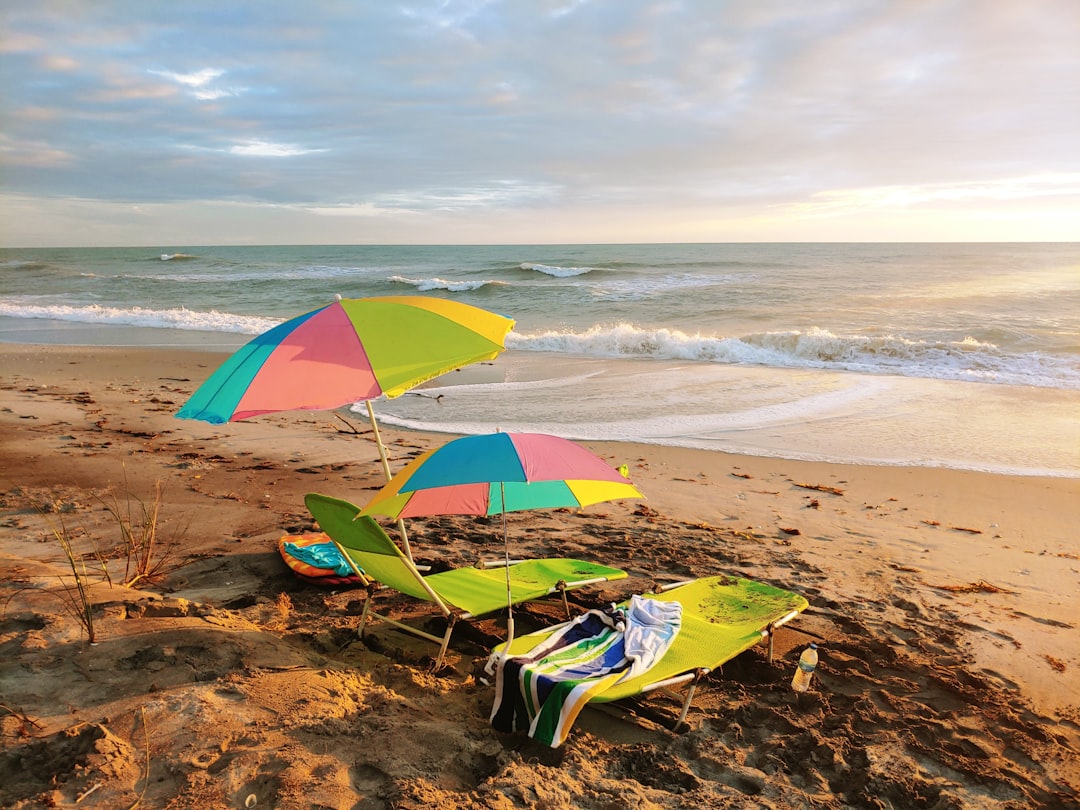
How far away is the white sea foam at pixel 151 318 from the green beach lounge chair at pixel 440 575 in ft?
59.7

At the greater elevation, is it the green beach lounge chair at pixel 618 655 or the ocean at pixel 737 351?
the ocean at pixel 737 351

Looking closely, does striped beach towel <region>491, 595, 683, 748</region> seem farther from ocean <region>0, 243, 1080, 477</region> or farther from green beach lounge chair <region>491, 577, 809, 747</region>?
ocean <region>0, 243, 1080, 477</region>

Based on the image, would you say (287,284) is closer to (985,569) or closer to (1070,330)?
(1070,330)

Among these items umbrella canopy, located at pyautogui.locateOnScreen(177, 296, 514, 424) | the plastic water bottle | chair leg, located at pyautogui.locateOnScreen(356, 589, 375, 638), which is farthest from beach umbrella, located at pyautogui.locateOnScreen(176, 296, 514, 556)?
the plastic water bottle

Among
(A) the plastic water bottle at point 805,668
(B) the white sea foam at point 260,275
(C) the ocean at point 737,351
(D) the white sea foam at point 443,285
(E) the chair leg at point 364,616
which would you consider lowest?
(A) the plastic water bottle at point 805,668

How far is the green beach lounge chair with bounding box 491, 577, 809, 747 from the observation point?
10.2ft

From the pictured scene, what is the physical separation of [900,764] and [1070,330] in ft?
74.0

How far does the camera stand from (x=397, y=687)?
11.5 feet

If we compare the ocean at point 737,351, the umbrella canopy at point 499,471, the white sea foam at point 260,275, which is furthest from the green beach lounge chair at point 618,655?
the white sea foam at point 260,275

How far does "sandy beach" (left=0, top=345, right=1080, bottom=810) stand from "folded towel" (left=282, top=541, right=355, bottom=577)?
5.5 inches

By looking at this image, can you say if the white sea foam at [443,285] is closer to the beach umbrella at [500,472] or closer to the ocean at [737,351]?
the ocean at [737,351]

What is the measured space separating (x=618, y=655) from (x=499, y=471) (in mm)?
1125

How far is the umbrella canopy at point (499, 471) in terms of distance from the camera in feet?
10.9

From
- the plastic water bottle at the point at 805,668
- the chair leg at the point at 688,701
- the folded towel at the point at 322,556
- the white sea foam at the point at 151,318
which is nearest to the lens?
the chair leg at the point at 688,701
